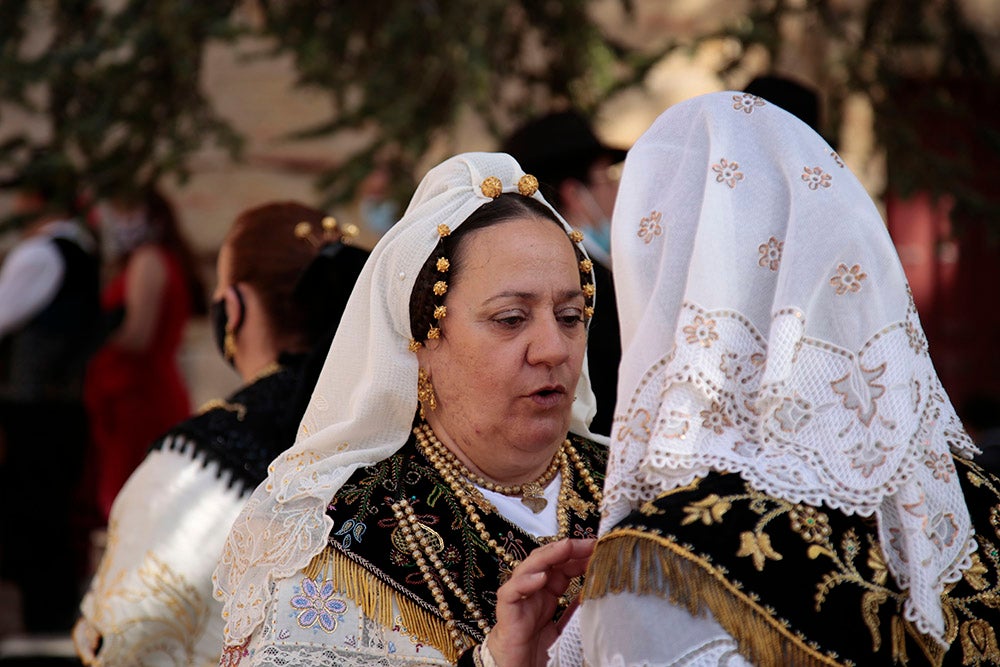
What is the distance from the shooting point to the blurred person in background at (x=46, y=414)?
663 cm

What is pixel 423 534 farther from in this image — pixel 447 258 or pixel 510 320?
pixel 447 258

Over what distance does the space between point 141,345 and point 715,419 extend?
5068 mm

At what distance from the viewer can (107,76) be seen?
16.8 ft

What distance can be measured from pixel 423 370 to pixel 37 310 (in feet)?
15.4

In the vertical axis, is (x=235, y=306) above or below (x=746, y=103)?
below

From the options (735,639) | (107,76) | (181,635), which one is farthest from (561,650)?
(107,76)

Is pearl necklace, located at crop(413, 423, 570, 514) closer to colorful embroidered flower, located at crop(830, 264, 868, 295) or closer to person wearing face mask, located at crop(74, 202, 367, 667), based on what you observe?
person wearing face mask, located at crop(74, 202, 367, 667)

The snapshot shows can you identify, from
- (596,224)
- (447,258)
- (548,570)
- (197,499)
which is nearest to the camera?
(548,570)

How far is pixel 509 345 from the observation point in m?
2.50

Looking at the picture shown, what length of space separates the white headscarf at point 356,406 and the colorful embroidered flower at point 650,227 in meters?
0.71

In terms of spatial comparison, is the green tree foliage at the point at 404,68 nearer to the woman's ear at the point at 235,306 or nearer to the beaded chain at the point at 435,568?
the woman's ear at the point at 235,306

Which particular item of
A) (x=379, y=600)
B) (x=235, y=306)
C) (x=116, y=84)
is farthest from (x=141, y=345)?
(x=379, y=600)

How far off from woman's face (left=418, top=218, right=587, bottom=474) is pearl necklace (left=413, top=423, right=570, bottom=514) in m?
0.03

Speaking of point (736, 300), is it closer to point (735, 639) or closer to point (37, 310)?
point (735, 639)
